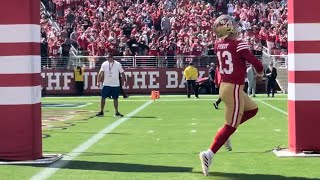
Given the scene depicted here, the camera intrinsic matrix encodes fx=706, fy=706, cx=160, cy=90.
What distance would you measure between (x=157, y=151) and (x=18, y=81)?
2415 mm

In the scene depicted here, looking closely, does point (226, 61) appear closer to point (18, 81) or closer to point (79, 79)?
Answer: point (18, 81)

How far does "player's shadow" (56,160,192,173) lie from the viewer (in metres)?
8.90

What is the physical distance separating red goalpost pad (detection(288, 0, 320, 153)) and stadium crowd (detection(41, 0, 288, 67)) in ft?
90.0

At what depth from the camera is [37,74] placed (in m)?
9.93

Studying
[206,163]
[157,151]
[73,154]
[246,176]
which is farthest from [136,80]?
[246,176]

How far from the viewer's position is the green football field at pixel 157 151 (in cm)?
861

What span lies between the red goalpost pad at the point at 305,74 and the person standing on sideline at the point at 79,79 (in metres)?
27.5

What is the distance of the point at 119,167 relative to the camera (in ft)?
30.1

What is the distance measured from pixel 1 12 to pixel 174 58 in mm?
28513

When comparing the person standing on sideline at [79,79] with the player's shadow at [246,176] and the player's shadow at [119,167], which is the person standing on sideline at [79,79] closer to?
the player's shadow at [119,167]

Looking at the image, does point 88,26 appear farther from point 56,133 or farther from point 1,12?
point 1,12

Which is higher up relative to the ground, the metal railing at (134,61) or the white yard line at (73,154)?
the metal railing at (134,61)

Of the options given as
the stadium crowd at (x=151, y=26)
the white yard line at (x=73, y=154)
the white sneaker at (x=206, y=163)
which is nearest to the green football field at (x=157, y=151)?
the white yard line at (x=73, y=154)

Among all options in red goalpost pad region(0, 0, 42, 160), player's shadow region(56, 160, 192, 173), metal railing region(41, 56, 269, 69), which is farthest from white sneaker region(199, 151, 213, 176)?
metal railing region(41, 56, 269, 69)
